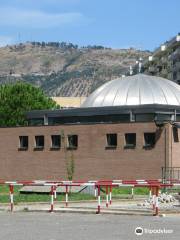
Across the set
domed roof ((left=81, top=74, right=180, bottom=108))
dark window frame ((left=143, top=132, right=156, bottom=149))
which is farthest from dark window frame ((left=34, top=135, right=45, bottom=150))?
dark window frame ((left=143, top=132, right=156, bottom=149))

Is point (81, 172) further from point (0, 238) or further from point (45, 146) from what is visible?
point (0, 238)

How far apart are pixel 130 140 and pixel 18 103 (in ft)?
85.2

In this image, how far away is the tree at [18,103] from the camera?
75.1 meters

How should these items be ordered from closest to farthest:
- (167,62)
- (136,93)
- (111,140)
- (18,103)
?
(111,140) < (136,93) < (18,103) < (167,62)

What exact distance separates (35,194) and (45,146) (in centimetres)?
1994

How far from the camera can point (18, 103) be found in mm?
76375

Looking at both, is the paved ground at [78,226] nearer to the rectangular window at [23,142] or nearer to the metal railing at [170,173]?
the metal railing at [170,173]

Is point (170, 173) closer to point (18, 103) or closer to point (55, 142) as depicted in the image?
point (55, 142)

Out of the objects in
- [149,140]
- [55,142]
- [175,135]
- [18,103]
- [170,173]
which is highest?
[18,103]

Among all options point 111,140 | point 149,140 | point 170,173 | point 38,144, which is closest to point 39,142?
point 38,144

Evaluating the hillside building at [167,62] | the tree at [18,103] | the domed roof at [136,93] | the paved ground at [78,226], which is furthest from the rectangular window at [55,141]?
the hillside building at [167,62]

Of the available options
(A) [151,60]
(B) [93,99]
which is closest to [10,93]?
(B) [93,99]

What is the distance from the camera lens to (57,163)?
56188mm

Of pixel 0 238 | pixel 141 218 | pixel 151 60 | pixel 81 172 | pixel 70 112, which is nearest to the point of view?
pixel 0 238
